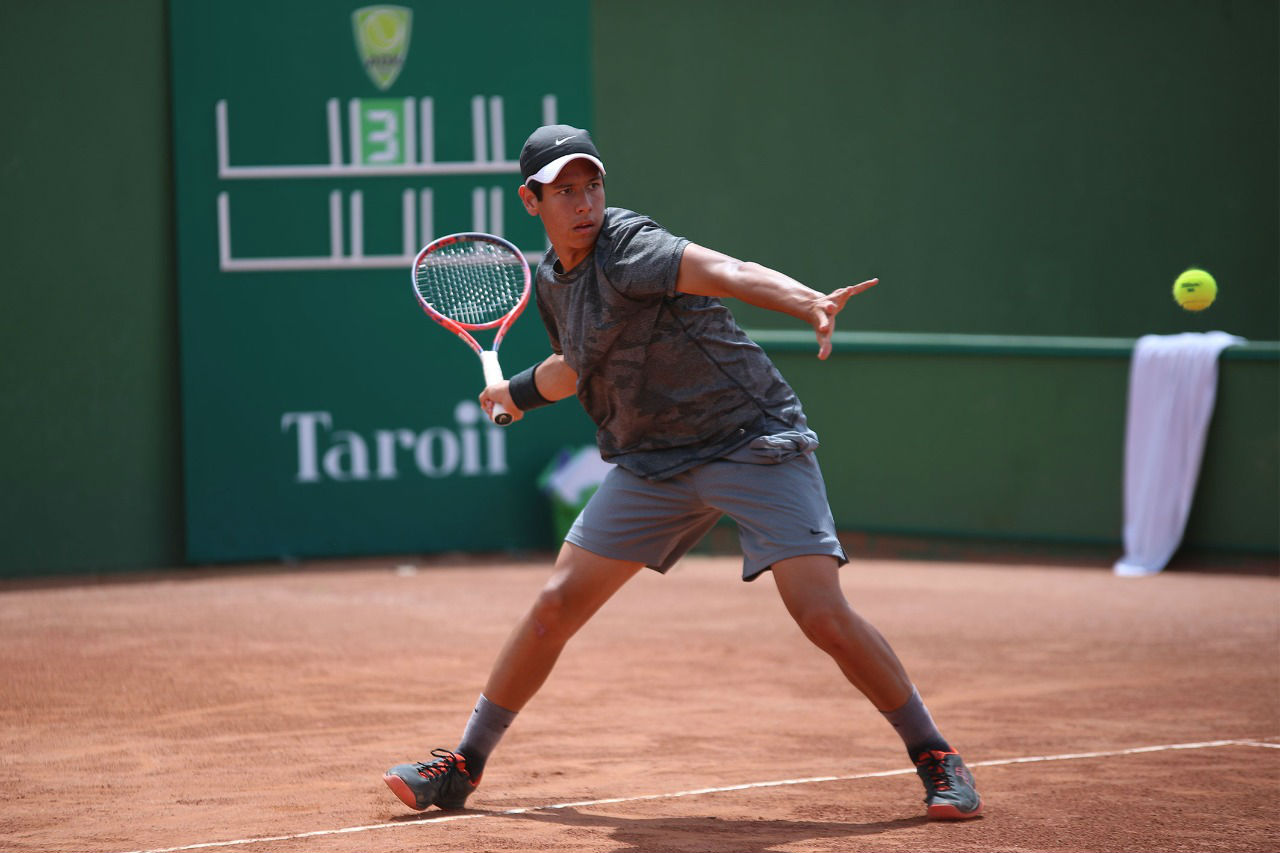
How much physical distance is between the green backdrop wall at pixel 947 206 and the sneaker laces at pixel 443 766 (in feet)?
18.2

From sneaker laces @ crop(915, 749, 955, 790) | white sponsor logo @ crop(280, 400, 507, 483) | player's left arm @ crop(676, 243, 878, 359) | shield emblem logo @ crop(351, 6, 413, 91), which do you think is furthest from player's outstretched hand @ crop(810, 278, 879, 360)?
shield emblem logo @ crop(351, 6, 413, 91)

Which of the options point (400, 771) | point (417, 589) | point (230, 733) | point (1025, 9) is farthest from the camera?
point (1025, 9)

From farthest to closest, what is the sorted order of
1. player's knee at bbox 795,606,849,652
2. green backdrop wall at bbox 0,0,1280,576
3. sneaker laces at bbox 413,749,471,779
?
green backdrop wall at bbox 0,0,1280,576
sneaker laces at bbox 413,749,471,779
player's knee at bbox 795,606,849,652

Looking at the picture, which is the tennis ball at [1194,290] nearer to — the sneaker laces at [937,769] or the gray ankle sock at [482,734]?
the sneaker laces at [937,769]

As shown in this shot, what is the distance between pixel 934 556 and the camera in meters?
10.1

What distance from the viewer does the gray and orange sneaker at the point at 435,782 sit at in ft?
14.5

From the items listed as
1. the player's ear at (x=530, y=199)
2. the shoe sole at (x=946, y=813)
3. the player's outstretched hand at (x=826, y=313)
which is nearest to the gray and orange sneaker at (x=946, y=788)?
the shoe sole at (x=946, y=813)

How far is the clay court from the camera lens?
4.36 metres

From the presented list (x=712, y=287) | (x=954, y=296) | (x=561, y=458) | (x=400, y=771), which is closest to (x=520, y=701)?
(x=400, y=771)

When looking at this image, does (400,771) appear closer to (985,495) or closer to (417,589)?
(417,589)

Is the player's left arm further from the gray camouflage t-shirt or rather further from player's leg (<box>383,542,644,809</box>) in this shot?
player's leg (<box>383,542,644,809</box>)

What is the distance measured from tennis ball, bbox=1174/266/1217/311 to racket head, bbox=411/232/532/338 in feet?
17.2

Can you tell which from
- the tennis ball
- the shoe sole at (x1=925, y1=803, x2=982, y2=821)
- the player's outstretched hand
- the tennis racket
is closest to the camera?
the player's outstretched hand

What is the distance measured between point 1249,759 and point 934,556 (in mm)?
4998
